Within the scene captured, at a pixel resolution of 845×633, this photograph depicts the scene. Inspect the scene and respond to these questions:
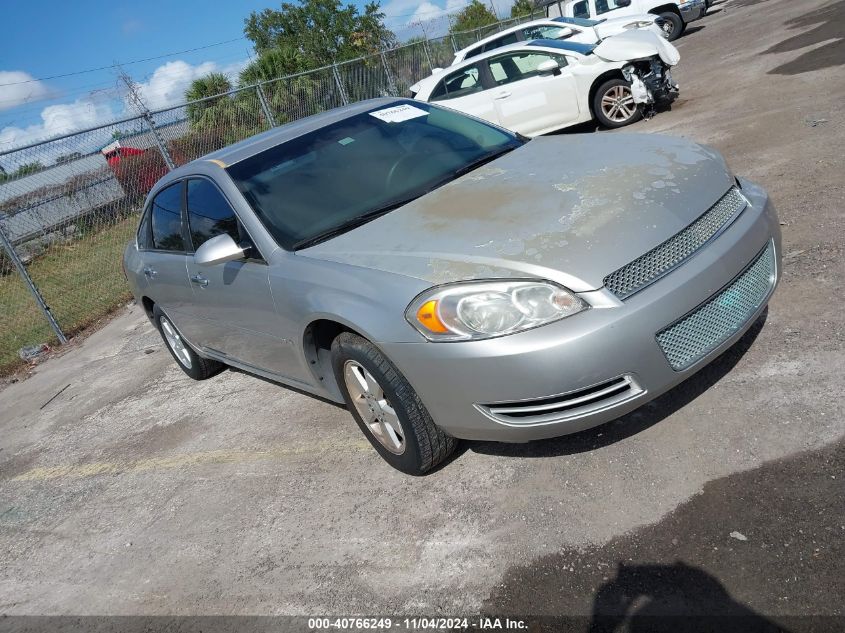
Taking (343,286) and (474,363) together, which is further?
(343,286)

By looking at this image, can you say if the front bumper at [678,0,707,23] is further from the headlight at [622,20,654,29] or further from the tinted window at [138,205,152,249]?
the tinted window at [138,205,152,249]

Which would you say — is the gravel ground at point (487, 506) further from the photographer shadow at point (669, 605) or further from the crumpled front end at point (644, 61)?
the crumpled front end at point (644, 61)

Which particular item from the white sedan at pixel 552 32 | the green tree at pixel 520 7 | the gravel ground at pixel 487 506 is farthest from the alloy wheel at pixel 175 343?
the green tree at pixel 520 7

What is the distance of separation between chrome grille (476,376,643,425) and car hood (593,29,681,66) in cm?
760

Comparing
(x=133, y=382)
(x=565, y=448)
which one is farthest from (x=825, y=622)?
(x=133, y=382)

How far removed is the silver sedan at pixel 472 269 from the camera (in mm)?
2701

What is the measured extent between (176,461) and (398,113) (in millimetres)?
2641

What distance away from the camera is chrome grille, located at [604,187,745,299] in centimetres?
272

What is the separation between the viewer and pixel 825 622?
2051 millimetres

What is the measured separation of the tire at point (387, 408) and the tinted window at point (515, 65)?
777 cm

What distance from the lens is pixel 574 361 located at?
263 centimetres

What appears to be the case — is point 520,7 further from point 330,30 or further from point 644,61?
point 644,61

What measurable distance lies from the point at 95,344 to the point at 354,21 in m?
45.5

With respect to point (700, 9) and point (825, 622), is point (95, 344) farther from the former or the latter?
point (700, 9)
